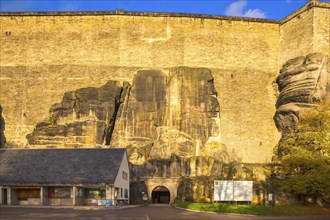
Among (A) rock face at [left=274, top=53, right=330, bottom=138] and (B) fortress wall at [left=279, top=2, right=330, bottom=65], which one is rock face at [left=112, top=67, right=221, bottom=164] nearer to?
(A) rock face at [left=274, top=53, right=330, bottom=138]

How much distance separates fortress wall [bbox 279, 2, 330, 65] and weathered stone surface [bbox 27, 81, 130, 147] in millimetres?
16265

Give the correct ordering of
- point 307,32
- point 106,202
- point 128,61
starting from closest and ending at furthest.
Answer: point 106,202, point 307,32, point 128,61

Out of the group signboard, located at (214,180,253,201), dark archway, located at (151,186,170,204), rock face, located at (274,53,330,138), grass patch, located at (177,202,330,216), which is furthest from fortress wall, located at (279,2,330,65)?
grass patch, located at (177,202,330,216)

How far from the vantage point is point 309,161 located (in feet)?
96.1

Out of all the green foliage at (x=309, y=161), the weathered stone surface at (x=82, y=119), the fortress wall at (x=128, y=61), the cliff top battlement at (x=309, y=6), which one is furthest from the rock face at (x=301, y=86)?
the weathered stone surface at (x=82, y=119)

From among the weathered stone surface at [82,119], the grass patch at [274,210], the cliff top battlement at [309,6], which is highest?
the cliff top battlement at [309,6]

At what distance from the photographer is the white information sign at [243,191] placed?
30547mm

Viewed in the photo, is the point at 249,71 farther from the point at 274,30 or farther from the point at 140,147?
the point at 140,147

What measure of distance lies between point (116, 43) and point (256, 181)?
19.5 m

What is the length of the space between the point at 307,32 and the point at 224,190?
20.8 m

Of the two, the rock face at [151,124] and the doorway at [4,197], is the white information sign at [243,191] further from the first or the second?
the doorway at [4,197]

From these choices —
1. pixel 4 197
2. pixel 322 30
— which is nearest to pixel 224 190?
pixel 4 197

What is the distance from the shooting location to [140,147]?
43.8 meters

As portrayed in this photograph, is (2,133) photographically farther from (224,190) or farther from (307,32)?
(307,32)
